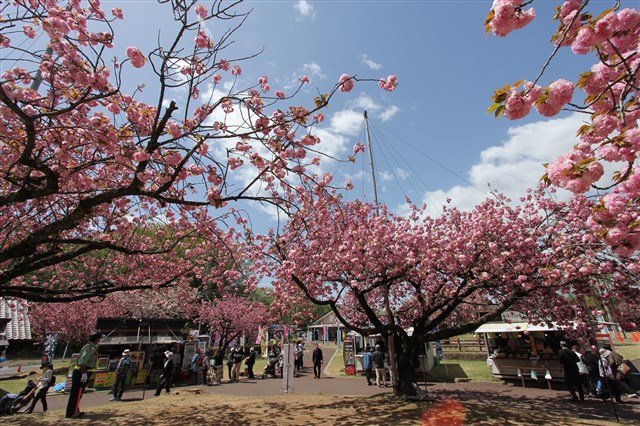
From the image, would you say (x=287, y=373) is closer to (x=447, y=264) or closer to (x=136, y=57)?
(x=447, y=264)

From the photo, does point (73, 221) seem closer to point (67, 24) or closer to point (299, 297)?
point (67, 24)

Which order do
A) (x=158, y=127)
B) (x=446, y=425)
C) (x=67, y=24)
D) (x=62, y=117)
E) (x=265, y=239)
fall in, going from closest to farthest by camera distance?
(x=67, y=24)
(x=158, y=127)
(x=62, y=117)
(x=446, y=425)
(x=265, y=239)

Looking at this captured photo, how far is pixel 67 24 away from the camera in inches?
159

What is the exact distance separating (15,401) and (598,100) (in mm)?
13223

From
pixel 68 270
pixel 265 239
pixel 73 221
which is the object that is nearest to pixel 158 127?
pixel 73 221

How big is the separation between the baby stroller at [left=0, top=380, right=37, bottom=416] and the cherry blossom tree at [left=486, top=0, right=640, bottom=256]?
40.8ft

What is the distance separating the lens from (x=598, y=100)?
2789 mm

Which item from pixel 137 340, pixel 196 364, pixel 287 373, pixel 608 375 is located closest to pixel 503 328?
pixel 608 375

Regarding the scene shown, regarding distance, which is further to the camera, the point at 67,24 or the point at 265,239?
the point at 265,239

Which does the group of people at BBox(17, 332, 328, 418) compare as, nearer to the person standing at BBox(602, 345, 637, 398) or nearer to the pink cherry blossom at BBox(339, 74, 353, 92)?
the pink cherry blossom at BBox(339, 74, 353, 92)

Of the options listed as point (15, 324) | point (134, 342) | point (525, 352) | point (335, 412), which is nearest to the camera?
point (335, 412)

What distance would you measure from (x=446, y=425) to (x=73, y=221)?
815 centimetres

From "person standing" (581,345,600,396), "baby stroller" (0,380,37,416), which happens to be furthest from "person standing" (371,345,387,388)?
"baby stroller" (0,380,37,416)

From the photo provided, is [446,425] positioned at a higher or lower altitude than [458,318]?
lower
